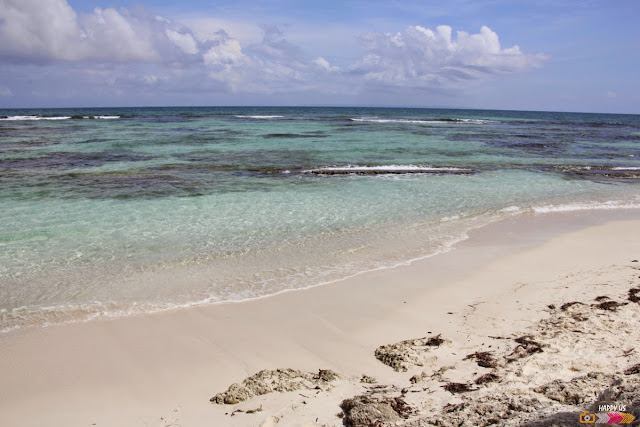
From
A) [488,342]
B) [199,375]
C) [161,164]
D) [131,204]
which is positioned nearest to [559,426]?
[488,342]

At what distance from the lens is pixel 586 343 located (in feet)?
15.3

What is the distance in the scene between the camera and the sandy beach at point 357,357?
3.69 m

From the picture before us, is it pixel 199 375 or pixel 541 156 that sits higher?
pixel 541 156

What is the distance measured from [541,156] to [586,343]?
2218 centimetres

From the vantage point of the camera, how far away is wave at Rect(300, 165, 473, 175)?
56.5ft

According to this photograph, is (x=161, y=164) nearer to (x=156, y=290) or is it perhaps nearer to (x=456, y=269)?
(x=156, y=290)

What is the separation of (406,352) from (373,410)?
122 cm

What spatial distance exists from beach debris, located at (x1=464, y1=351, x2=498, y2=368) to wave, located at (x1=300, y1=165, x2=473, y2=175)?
12.7m

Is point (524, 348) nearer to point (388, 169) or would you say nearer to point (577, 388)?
point (577, 388)

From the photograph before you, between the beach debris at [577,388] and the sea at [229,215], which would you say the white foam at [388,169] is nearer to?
the sea at [229,215]

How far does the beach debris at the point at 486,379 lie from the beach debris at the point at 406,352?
1.90 feet

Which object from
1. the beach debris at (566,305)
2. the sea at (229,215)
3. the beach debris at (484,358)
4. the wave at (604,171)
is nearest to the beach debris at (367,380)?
the beach debris at (484,358)

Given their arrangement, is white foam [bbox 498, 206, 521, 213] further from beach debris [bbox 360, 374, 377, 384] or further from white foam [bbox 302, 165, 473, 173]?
beach debris [bbox 360, 374, 377, 384]

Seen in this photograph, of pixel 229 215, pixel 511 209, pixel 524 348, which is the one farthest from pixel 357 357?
pixel 511 209
